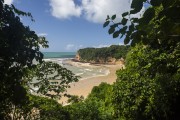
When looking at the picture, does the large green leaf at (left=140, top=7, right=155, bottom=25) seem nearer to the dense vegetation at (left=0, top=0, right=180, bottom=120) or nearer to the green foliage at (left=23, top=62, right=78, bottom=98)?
the dense vegetation at (left=0, top=0, right=180, bottom=120)

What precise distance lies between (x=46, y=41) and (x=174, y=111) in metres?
10.4

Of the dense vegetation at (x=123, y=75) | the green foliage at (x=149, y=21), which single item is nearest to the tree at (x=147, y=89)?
the dense vegetation at (x=123, y=75)

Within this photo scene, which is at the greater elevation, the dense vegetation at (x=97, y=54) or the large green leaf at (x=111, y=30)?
the large green leaf at (x=111, y=30)

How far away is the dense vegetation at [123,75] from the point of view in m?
2.50

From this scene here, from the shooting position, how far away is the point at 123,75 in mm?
16688

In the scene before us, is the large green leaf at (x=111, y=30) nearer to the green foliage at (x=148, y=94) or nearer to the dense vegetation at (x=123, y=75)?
the dense vegetation at (x=123, y=75)

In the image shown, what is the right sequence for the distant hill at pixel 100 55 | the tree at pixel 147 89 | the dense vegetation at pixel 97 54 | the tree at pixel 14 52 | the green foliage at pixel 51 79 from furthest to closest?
the distant hill at pixel 100 55 → the dense vegetation at pixel 97 54 → the tree at pixel 147 89 → the green foliage at pixel 51 79 → the tree at pixel 14 52

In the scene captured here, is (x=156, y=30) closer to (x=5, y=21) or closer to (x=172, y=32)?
(x=172, y=32)

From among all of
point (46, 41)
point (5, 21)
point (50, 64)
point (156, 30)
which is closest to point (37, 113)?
point (50, 64)

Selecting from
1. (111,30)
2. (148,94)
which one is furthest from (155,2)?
(148,94)

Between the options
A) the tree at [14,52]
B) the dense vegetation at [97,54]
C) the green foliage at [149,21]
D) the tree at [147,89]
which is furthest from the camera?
the dense vegetation at [97,54]

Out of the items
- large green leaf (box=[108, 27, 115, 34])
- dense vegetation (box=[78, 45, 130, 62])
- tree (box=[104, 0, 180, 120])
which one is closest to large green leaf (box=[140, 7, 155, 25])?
large green leaf (box=[108, 27, 115, 34])

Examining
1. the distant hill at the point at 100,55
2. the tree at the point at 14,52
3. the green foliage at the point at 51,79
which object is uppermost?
the tree at the point at 14,52

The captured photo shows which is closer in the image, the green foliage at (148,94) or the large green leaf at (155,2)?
the large green leaf at (155,2)
